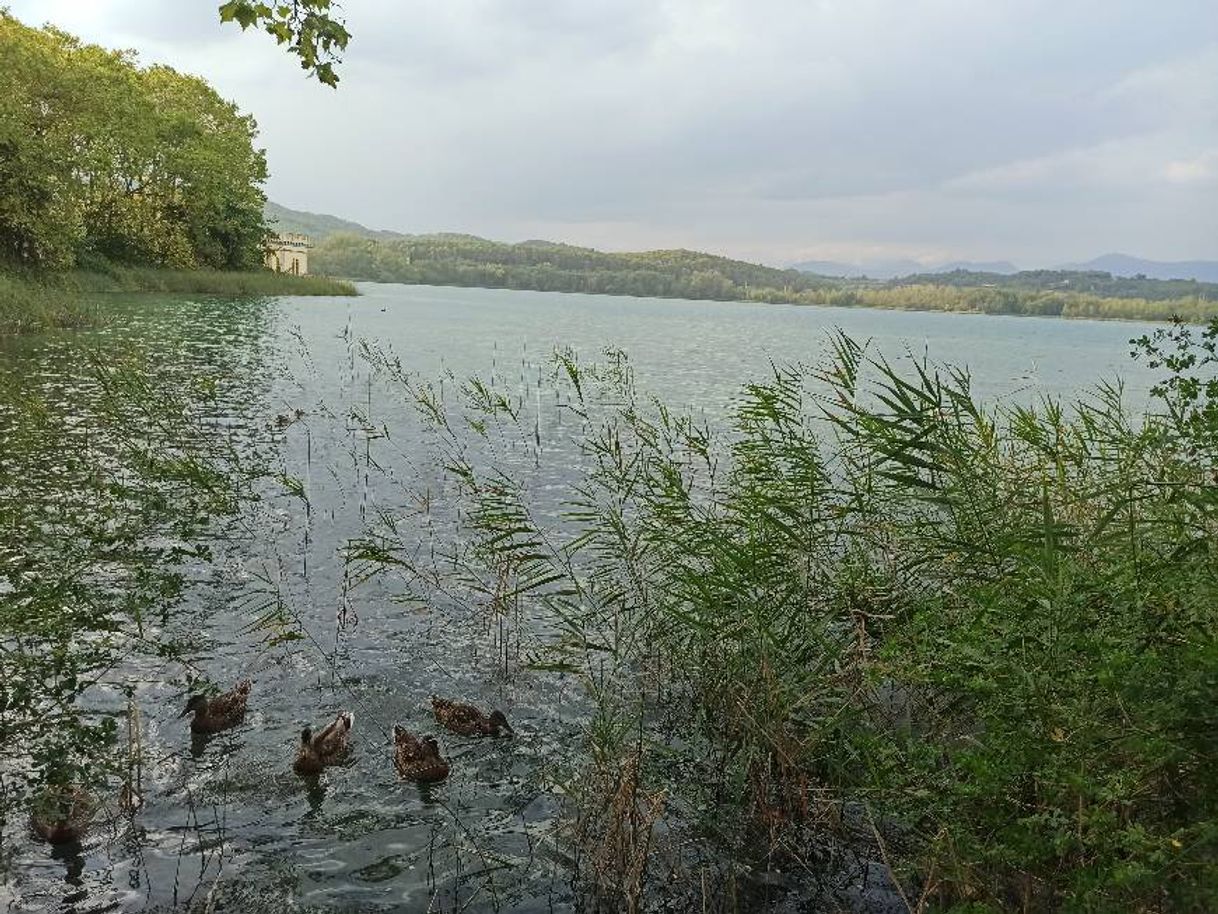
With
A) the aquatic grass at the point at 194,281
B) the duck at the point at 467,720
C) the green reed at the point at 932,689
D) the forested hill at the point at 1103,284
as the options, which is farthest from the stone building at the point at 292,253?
the forested hill at the point at 1103,284

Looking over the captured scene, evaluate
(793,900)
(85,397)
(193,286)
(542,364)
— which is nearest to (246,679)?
(793,900)

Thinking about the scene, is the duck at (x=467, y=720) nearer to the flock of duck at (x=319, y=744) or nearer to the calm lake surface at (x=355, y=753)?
the flock of duck at (x=319, y=744)

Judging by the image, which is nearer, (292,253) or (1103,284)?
(292,253)

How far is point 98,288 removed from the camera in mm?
55875

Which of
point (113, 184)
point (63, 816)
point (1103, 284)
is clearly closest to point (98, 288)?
point (113, 184)

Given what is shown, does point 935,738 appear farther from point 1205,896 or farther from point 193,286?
point 193,286

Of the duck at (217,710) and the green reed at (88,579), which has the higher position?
the green reed at (88,579)

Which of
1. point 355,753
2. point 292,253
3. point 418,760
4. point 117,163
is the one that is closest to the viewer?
point 418,760

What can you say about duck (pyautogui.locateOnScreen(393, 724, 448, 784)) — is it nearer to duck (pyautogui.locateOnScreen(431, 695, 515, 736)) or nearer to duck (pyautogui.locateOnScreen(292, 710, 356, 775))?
duck (pyautogui.locateOnScreen(292, 710, 356, 775))

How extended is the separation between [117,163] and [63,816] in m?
70.7

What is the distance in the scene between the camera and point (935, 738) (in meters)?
6.52

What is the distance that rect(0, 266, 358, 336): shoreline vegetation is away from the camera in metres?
31.5

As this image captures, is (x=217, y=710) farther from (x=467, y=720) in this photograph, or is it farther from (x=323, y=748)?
(x=467, y=720)

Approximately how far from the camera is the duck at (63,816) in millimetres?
6203
